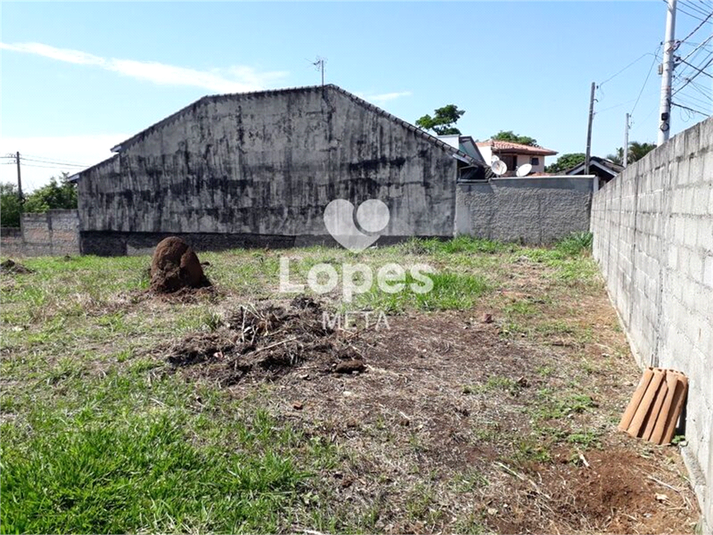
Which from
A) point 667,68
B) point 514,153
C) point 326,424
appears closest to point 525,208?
point 667,68

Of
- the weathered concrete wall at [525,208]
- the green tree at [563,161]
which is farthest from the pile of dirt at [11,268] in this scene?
the green tree at [563,161]

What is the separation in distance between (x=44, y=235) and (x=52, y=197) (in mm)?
10895

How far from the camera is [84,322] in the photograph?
5.86 meters

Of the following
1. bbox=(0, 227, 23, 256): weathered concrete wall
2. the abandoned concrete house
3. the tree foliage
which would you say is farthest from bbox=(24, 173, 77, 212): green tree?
the abandoned concrete house

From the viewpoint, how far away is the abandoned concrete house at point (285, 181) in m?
14.0

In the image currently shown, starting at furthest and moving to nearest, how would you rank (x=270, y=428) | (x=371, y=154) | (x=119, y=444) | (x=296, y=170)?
1. (x=296, y=170)
2. (x=371, y=154)
3. (x=270, y=428)
4. (x=119, y=444)

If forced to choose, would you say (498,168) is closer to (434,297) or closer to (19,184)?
(434,297)

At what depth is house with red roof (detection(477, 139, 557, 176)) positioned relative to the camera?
32.1m

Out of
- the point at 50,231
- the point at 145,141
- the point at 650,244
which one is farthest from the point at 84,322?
the point at 50,231

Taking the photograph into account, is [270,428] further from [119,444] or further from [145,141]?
[145,141]

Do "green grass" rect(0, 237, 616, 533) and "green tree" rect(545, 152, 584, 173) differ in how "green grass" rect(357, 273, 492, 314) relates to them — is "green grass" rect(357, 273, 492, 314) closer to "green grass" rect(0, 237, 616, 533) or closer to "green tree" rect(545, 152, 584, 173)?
"green grass" rect(0, 237, 616, 533)

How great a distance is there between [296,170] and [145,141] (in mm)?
6538

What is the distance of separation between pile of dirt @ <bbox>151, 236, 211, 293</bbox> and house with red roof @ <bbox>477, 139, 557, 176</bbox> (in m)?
23.6

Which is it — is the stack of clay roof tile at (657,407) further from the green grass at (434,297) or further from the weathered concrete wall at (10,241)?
the weathered concrete wall at (10,241)
